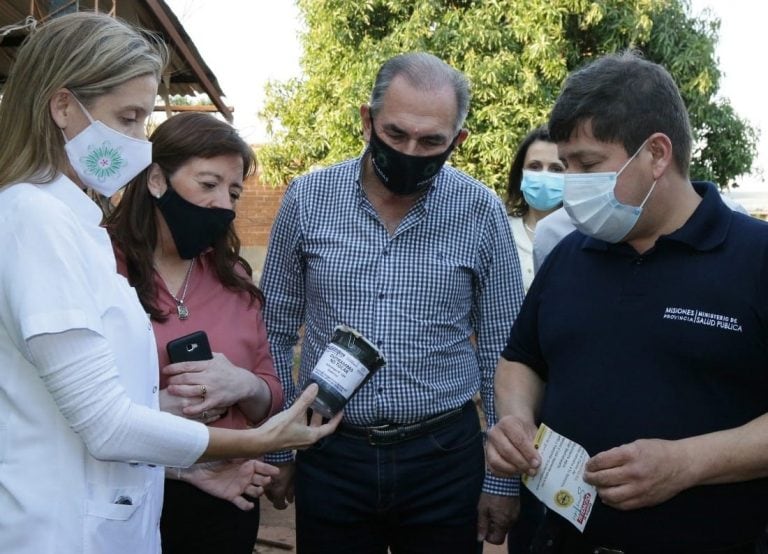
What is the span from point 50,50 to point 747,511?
2031mm

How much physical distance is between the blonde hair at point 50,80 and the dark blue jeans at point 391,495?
4.62 ft

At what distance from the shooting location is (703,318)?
1988mm

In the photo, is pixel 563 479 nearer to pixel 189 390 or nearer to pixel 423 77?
pixel 189 390

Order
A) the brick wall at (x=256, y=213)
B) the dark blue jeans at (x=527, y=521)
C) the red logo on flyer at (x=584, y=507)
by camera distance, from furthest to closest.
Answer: the brick wall at (x=256, y=213)
the dark blue jeans at (x=527, y=521)
the red logo on flyer at (x=584, y=507)

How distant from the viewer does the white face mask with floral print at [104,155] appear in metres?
2.01

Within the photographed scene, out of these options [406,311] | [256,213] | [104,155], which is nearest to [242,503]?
[406,311]

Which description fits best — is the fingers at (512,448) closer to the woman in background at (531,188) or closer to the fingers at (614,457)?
the fingers at (614,457)

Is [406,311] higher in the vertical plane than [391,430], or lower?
higher

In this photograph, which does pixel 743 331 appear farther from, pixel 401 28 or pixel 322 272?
pixel 401 28

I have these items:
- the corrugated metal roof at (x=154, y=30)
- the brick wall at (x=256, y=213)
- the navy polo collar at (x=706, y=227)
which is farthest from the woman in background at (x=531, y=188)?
the brick wall at (x=256, y=213)

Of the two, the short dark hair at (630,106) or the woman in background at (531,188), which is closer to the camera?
the short dark hair at (630,106)

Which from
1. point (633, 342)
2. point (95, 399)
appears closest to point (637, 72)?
point (633, 342)

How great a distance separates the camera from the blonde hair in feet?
6.37

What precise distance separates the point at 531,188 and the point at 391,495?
2062 millimetres
